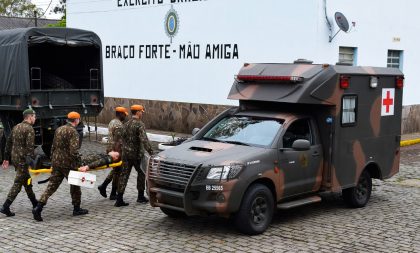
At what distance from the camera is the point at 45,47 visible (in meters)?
15.5

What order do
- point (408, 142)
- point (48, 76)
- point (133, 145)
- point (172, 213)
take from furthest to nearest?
point (408, 142) < point (48, 76) < point (133, 145) < point (172, 213)

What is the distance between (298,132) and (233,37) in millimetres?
9178

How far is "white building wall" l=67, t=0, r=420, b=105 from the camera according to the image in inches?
654

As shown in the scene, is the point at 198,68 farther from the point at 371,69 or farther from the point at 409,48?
the point at 371,69

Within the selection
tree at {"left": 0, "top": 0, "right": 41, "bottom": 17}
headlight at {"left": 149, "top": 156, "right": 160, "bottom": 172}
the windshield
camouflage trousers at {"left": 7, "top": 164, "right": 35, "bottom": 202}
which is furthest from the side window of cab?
tree at {"left": 0, "top": 0, "right": 41, "bottom": 17}

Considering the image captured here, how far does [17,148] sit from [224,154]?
3.38 meters

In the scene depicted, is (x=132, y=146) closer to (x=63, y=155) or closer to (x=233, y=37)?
(x=63, y=155)

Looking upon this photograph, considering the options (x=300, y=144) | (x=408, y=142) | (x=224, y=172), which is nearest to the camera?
(x=224, y=172)

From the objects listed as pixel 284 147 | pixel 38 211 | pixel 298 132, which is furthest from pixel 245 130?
pixel 38 211

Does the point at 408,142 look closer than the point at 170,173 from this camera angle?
No

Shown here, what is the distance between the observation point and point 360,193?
10.1 meters

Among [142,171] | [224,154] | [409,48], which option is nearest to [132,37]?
[409,48]

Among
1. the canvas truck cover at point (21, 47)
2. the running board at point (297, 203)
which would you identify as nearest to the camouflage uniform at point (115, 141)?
the running board at point (297, 203)

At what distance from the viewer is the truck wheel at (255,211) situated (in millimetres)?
8000
